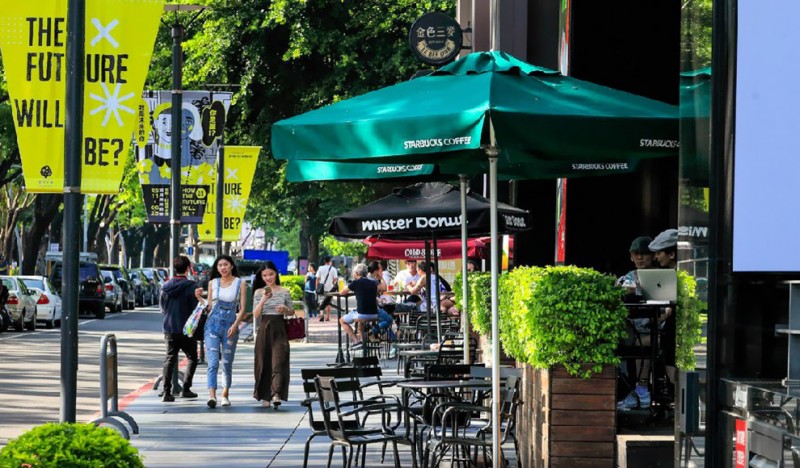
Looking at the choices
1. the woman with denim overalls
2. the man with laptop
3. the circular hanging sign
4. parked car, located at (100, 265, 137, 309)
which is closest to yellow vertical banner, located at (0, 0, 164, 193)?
the man with laptop

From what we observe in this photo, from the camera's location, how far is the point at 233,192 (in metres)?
34.5

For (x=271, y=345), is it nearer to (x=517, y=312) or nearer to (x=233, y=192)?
(x=517, y=312)

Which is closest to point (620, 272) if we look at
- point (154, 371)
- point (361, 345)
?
point (361, 345)

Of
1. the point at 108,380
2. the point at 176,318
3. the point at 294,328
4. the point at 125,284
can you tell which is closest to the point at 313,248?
the point at 125,284

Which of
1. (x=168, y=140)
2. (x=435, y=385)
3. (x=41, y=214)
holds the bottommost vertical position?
(x=435, y=385)

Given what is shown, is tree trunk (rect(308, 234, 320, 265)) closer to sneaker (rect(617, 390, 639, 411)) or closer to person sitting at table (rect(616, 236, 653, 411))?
person sitting at table (rect(616, 236, 653, 411))

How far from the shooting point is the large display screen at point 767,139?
15.2 feet

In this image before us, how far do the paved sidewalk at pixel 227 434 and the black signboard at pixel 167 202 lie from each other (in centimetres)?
554

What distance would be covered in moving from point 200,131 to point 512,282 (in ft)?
49.5

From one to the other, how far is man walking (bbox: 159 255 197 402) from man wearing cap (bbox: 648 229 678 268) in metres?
7.90

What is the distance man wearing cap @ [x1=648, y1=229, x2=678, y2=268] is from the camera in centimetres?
1122

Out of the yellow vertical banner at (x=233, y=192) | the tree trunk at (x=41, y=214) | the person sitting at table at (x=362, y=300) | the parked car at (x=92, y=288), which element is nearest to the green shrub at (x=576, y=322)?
the person sitting at table at (x=362, y=300)

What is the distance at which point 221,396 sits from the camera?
18.0 m

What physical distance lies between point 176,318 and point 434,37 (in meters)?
5.86
